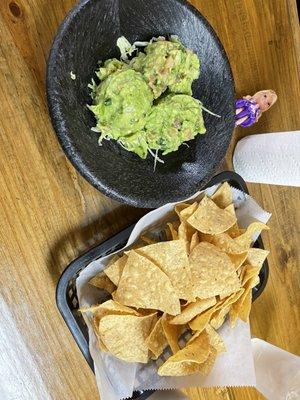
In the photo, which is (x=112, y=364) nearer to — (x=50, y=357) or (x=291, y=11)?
(x=50, y=357)

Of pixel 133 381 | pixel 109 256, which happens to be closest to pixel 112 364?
pixel 133 381

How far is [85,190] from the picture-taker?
1202 millimetres

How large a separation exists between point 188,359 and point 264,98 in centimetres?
62

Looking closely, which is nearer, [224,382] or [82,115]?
[82,115]

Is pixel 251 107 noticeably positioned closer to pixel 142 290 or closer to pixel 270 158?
pixel 270 158

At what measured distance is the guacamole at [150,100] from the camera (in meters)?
1.04

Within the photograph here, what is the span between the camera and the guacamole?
104 cm

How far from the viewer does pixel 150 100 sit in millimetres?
1073

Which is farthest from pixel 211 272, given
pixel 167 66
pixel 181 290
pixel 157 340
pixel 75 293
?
pixel 167 66

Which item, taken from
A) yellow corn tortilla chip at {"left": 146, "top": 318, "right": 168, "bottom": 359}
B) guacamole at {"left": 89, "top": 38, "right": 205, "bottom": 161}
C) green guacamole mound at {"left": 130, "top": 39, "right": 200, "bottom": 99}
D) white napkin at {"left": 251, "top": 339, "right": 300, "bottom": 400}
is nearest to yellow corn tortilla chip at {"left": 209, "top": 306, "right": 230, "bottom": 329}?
yellow corn tortilla chip at {"left": 146, "top": 318, "right": 168, "bottom": 359}

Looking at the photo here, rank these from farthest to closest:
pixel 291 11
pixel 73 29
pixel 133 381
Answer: pixel 291 11 < pixel 133 381 < pixel 73 29

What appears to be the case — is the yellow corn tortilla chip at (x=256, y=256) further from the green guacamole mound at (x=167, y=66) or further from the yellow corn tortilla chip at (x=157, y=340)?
the green guacamole mound at (x=167, y=66)

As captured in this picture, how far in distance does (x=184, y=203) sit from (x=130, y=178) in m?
0.17

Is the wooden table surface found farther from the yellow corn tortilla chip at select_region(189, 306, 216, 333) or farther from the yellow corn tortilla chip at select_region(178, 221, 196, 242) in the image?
the yellow corn tortilla chip at select_region(189, 306, 216, 333)
